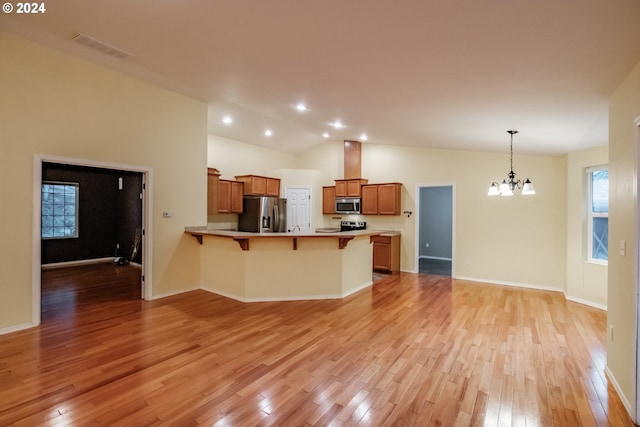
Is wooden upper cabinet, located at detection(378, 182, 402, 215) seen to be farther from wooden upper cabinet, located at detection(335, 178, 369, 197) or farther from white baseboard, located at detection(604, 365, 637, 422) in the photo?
white baseboard, located at detection(604, 365, 637, 422)

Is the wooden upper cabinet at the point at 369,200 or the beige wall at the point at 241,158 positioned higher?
the beige wall at the point at 241,158

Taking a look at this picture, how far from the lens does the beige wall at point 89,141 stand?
3252 millimetres

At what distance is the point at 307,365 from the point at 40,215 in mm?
3516

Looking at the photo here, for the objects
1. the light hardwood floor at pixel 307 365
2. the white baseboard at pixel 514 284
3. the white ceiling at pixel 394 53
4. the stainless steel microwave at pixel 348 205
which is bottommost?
the light hardwood floor at pixel 307 365

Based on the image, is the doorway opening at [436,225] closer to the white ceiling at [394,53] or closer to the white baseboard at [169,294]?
the white ceiling at [394,53]

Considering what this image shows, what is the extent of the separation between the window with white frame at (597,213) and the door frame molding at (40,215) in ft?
21.9

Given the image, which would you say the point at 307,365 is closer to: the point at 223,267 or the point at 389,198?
the point at 223,267

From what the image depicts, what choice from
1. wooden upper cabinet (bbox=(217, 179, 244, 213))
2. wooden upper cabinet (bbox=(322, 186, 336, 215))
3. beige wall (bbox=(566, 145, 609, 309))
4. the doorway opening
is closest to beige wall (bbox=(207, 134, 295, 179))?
wooden upper cabinet (bbox=(217, 179, 244, 213))

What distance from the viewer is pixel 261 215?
22.6ft

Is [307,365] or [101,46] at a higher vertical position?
[101,46]

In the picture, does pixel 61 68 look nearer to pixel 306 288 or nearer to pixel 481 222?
pixel 306 288

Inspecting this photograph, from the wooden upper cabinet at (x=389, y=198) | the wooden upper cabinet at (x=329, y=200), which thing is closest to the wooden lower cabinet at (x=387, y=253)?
the wooden upper cabinet at (x=389, y=198)

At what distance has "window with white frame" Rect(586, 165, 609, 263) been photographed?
14.5 ft

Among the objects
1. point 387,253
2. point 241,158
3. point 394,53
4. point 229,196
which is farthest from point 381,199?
point 394,53
